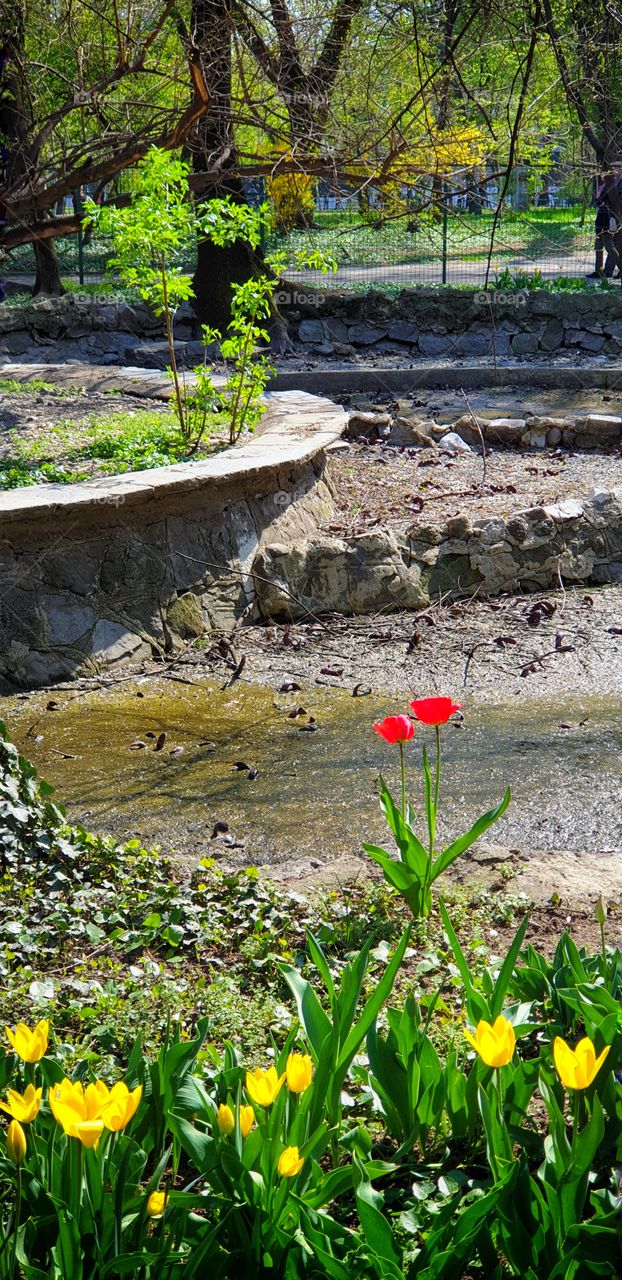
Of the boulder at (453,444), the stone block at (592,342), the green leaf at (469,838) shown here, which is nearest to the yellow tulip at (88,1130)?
the green leaf at (469,838)

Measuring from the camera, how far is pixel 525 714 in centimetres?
505

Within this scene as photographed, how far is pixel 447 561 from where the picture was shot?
6477 mm

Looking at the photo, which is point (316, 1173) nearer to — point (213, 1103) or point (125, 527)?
point (213, 1103)

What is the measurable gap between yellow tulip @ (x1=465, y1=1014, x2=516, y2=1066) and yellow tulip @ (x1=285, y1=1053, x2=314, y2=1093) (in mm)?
241

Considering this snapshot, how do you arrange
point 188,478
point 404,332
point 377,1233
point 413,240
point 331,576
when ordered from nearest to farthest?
point 377,1233 → point 188,478 → point 331,576 → point 404,332 → point 413,240

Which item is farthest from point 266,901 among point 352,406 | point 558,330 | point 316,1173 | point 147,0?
point 558,330

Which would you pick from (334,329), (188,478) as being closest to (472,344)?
(334,329)

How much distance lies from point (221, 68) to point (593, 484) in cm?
376

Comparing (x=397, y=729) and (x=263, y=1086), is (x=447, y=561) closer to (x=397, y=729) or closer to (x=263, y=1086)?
(x=397, y=729)

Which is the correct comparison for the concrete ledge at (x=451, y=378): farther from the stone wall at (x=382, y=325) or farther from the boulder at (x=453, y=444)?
the boulder at (x=453, y=444)

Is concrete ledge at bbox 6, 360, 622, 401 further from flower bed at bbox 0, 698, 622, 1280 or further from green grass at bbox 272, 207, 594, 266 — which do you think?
flower bed at bbox 0, 698, 622, 1280

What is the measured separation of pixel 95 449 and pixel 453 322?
32.4 ft

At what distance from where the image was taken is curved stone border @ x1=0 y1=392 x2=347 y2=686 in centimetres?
545

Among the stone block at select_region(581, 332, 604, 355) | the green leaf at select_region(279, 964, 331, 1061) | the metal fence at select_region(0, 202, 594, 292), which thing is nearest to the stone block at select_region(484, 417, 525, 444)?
the stone block at select_region(581, 332, 604, 355)
